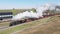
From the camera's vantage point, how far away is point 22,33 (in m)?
26.7

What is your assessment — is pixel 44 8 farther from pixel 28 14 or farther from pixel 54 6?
pixel 28 14

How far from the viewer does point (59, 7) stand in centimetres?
6594

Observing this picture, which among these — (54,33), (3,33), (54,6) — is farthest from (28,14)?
(54,33)

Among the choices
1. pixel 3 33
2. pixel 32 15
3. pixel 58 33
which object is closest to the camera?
pixel 58 33

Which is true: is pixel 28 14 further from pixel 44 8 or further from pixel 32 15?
pixel 44 8

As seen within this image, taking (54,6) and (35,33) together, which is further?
(54,6)

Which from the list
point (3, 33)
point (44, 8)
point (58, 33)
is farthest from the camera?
point (44, 8)

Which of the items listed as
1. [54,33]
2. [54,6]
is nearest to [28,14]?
[54,6]

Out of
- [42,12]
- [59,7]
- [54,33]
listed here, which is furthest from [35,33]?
[59,7]

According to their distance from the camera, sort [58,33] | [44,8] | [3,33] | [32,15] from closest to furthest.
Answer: [58,33] → [3,33] → [32,15] → [44,8]

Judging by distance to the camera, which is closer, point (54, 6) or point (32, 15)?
point (32, 15)

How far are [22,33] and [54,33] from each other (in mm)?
5158

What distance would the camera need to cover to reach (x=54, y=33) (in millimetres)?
25734

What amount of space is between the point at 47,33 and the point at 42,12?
37199 mm
